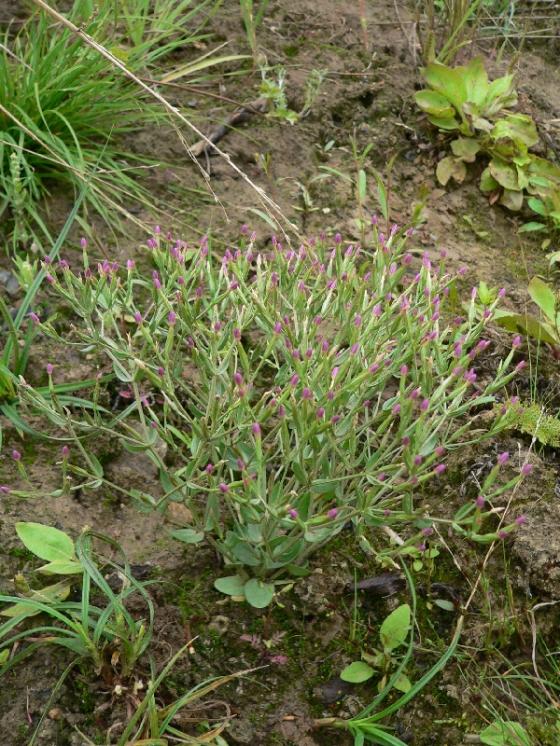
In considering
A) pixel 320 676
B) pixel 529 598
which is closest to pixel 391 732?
pixel 320 676

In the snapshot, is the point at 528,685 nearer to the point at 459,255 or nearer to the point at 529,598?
the point at 529,598

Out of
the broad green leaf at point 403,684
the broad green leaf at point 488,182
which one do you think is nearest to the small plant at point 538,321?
the broad green leaf at point 488,182

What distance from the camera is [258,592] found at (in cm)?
198

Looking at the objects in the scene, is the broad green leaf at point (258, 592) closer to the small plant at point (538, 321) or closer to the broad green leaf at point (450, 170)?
the small plant at point (538, 321)

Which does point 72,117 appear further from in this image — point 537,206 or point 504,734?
point 504,734

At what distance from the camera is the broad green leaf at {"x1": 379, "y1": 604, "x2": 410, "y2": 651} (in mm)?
1961

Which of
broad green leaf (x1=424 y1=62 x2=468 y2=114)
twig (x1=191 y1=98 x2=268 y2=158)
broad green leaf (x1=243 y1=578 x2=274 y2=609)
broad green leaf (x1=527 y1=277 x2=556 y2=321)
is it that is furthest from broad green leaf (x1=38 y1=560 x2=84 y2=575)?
broad green leaf (x1=424 y1=62 x2=468 y2=114)

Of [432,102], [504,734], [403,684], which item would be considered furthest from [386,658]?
[432,102]

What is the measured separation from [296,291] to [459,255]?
1.33 meters

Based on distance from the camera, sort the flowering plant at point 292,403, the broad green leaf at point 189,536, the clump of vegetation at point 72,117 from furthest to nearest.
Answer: the clump of vegetation at point 72,117, the broad green leaf at point 189,536, the flowering plant at point 292,403

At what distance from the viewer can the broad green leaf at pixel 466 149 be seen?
3.43 meters

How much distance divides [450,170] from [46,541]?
2261mm

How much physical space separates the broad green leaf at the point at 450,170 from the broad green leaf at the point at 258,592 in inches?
80.4

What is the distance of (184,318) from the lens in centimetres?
204
